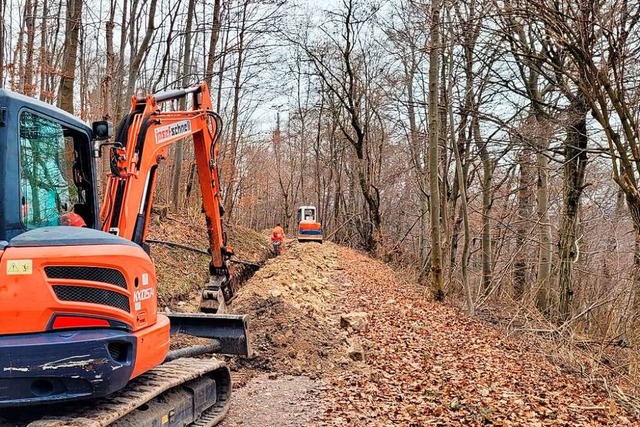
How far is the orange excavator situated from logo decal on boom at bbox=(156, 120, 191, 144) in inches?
36.3

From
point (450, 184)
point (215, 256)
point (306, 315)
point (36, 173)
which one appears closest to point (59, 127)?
point (36, 173)

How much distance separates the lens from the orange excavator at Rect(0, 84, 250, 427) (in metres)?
3.35

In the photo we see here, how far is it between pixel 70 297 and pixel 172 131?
124 inches

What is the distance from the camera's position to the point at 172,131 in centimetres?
625

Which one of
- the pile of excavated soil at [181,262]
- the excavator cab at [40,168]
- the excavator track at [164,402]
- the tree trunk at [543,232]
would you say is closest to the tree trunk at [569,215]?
the tree trunk at [543,232]

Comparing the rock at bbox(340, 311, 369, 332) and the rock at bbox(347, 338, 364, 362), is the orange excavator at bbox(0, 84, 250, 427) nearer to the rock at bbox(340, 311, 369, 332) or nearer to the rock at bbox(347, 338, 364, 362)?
the rock at bbox(347, 338, 364, 362)

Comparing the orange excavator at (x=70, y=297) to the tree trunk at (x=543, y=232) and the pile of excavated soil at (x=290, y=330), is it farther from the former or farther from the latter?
the tree trunk at (x=543, y=232)

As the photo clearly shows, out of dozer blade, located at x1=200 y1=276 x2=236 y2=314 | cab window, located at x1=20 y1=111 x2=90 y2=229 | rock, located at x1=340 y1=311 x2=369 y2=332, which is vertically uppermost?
cab window, located at x1=20 y1=111 x2=90 y2=229

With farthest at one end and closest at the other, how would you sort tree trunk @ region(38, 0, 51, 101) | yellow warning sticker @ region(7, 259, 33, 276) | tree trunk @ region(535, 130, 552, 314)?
tree trunk @ region(38, 0, 51, 101) < tree trunk @ region(535, 130, 552, 314) < yellow warning sticker @ region(7, 259, 33, 276)

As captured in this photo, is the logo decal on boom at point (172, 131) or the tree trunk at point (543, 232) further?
the tree trunk at point (543, 232)

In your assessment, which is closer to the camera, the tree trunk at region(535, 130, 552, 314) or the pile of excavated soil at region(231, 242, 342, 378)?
the pile of excavated soil at region(231, 242, 342, 378)

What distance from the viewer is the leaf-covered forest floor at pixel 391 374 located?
572 centimetres

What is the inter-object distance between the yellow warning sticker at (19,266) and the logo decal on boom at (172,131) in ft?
8.86

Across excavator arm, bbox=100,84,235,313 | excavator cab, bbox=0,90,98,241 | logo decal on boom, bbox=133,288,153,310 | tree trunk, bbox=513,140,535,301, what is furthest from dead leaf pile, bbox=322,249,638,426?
tree trunk, bbox=513,140,535,301
